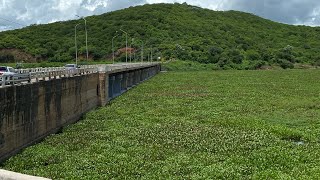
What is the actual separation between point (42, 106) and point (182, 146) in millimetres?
10822

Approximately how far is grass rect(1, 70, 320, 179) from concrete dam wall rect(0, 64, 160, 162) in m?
0.86

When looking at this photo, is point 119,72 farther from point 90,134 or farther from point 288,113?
point 90,134

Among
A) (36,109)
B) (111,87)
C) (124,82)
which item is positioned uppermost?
(36,109)

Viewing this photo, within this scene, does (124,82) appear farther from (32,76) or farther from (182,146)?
(182,146)

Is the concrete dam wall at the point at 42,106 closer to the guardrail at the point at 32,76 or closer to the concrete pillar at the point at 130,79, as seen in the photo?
the guardrail at the point at 32,76

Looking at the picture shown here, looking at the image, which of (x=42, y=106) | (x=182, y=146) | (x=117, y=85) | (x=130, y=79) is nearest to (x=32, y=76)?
(x=42, y=106)

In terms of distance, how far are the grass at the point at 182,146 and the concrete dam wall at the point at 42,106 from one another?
2.82ft

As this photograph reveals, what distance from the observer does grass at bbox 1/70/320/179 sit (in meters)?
23.0

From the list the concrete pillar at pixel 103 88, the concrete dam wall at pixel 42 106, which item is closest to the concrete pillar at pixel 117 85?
the concrete pillar at pixel 103 88

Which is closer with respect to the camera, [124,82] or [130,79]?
[124,82]

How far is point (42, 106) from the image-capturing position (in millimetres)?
33625

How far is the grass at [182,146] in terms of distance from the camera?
907 inches

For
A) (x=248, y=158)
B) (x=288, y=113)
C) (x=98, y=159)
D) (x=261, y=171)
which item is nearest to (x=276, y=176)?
(x=261, y=171)

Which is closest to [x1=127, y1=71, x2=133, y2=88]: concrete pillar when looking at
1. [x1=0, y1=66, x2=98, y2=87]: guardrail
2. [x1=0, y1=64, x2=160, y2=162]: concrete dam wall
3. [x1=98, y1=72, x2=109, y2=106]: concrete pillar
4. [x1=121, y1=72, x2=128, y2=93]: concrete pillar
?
[x1=121, y1=72, x2=128, y2=93]: concrete pillar
